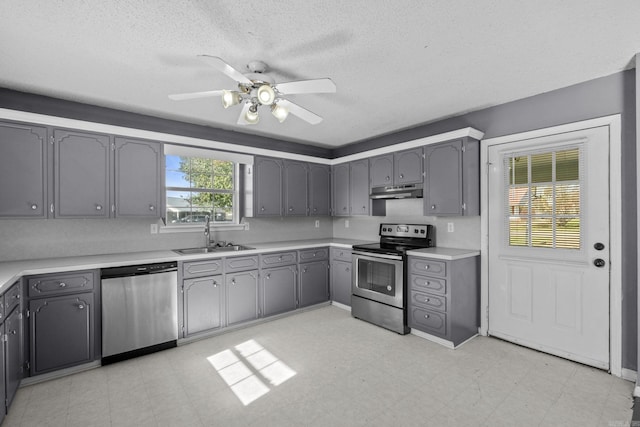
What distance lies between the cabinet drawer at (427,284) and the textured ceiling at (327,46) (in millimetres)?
1851

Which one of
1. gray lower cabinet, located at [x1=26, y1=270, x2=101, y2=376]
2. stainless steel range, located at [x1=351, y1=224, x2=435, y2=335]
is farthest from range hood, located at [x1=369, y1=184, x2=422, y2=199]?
gray lower cabinet, located at [x1=26, y1=270, x2=101, y2=376]

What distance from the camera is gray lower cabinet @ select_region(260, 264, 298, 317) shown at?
3.75 meters

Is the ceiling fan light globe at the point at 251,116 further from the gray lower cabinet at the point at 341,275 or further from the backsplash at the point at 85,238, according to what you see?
the gray lower cabinet at the point at 341,275

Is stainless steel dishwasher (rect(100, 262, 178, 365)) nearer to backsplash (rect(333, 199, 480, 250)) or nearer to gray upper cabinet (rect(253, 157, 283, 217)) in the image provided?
gray upper cabinet (rect(253, 157, 283, 217))

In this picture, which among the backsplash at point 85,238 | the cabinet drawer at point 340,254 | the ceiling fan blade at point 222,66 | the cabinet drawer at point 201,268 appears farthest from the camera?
the cabinet drawer at point 340,254

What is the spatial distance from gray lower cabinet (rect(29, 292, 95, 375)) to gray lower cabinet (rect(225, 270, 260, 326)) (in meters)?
1.26

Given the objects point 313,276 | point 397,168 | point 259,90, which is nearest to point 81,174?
point 259,90

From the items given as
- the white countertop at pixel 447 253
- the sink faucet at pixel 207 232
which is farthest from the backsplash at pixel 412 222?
the sink faucet at pixel 207 232

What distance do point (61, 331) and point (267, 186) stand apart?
8.58 ft

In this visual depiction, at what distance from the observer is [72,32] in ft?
6.10

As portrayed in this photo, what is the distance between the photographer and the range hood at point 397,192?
370 cm

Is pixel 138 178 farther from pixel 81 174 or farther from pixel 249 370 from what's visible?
pixel 249 370

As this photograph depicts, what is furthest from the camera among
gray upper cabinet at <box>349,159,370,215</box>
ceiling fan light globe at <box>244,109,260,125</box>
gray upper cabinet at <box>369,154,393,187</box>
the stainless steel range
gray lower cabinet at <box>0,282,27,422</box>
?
gray upper cabinet at <box>349,159,370,215</box>

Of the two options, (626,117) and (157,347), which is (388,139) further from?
(157,347)
